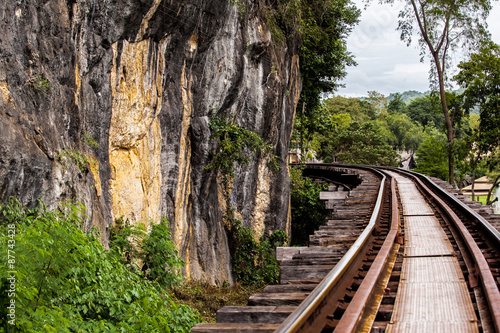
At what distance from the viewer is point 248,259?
595 inches

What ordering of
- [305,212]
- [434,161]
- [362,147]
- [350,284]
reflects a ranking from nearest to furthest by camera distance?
1. [350,284]
2. [305,212]
3. [434,161]
4. [362,147]

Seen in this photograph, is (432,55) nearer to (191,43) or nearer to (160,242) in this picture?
(191,43)

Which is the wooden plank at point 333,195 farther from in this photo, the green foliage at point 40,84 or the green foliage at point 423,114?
the green foliage at point 423,114

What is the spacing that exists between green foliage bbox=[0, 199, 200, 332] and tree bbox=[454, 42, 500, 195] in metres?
29.2

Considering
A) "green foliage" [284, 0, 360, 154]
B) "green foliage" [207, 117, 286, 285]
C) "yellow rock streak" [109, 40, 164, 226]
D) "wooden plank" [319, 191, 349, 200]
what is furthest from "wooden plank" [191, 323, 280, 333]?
"green foliage" [284, 0, 360, 154]

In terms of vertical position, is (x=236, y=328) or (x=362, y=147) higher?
(x=362, y=147)

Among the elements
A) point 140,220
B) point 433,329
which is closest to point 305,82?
point 140,220

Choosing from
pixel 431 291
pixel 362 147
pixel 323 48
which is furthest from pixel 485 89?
pixel 431 291

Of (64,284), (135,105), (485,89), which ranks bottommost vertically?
(64,284)

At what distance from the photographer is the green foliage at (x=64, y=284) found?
3.57 m

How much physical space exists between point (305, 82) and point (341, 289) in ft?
87.5

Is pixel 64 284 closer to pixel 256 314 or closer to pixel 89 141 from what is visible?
pixel 256 314

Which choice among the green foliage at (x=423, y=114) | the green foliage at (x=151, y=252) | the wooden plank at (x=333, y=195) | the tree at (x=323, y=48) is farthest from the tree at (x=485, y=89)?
the green foliage at (x=423, y=114)

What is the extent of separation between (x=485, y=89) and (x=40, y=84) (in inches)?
1221
